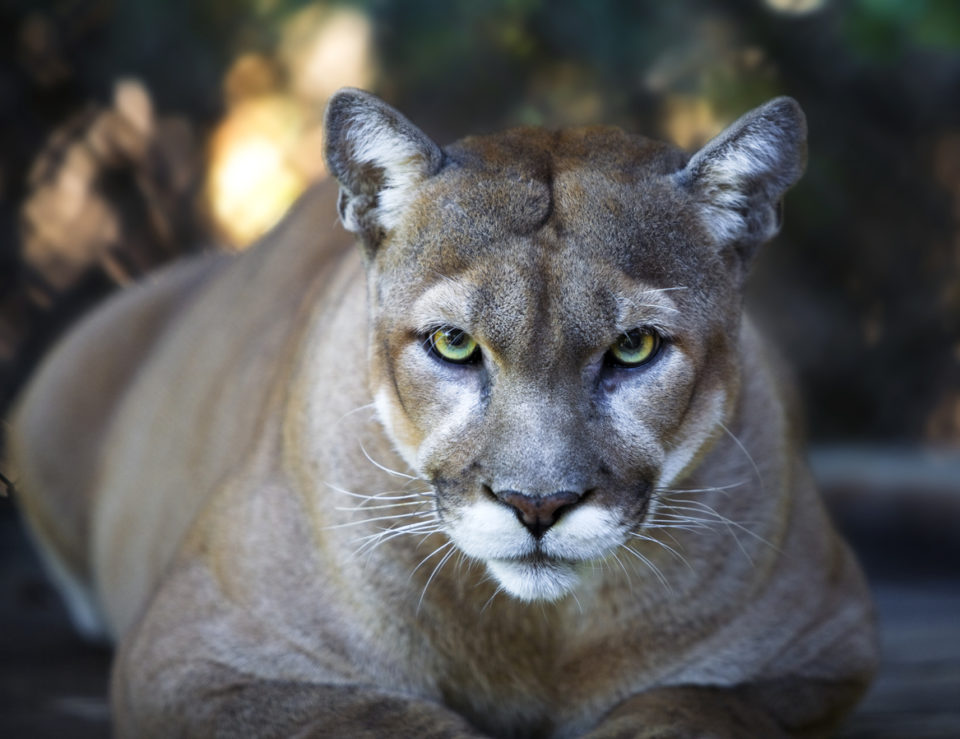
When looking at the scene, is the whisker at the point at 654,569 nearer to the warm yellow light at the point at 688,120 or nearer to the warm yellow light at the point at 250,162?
the warm yellow light at the point at 250,162

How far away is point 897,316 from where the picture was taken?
19.0ft

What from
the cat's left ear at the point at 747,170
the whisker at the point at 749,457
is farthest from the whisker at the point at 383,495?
the cat's left ear at the point at 747,170

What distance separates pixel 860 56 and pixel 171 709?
14.2ft

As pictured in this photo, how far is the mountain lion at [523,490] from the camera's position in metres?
2.23

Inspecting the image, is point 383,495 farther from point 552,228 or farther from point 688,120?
point 688,120

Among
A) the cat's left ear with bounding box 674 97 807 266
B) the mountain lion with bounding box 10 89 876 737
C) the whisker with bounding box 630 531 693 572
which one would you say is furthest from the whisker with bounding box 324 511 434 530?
the cat's left ear with bounding box 674 97 807 266

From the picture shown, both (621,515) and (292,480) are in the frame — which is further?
(292,480)

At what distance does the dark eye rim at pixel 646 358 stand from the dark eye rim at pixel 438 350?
225 millimetres

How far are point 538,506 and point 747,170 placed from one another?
2.67ft

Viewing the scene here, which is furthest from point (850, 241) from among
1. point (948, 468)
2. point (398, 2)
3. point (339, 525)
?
point (339, 525)

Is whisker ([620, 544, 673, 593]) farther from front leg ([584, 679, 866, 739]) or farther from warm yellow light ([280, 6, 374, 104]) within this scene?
warm yellow light ([280, 6, 374, 104])

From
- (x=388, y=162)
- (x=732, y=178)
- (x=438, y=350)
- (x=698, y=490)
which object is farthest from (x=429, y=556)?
(x=732, y=178)

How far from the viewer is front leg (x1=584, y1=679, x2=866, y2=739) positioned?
2336mm

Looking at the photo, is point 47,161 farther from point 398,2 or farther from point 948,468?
point 948,468
